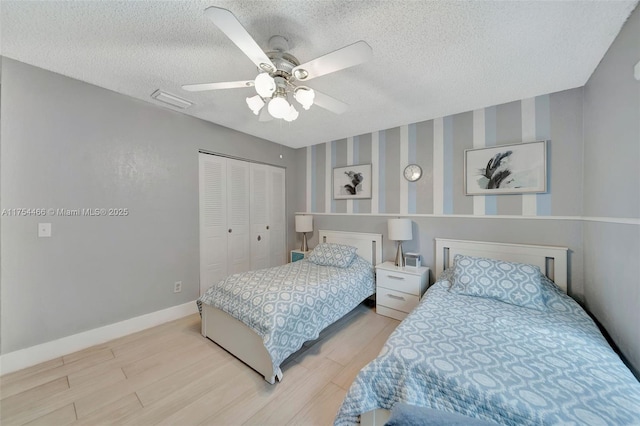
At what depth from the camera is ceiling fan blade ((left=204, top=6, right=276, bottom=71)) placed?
3.22 ft

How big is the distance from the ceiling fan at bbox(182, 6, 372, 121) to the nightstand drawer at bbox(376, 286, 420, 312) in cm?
217

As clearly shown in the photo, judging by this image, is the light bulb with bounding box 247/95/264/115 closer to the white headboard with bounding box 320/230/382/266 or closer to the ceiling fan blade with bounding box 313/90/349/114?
the ceiling fan blade with bounding box 313/90/349/114

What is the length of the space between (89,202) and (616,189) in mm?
4177

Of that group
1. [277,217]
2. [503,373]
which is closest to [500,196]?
[503,373]

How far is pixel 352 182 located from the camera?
3.51 meters

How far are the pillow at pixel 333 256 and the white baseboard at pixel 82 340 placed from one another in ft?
5.68

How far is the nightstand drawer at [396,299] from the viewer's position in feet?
8.61

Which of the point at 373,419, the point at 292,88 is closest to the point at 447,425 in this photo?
the point at 373,419

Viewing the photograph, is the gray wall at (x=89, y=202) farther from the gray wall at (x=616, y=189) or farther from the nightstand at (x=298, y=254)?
the gray wall at (x=616, y=189)

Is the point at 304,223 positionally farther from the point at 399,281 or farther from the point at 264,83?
the point at 264,83

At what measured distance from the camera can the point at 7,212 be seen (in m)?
1.80

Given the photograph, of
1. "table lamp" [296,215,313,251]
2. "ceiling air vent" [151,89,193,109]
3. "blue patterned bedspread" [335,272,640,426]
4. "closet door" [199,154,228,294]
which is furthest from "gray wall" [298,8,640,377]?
"ceiling air vent" [151,89,193,109]

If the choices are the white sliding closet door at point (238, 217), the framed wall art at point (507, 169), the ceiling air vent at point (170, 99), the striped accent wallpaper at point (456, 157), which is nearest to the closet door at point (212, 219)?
the white sliding closet door at point (238, 217)

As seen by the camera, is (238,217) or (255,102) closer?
(255,102)
